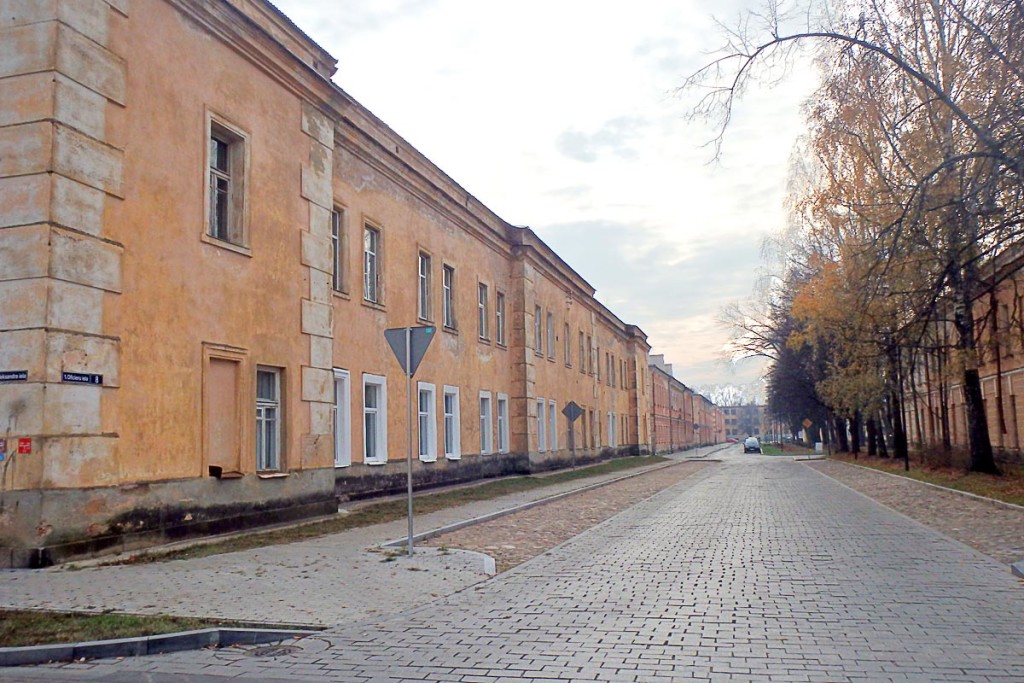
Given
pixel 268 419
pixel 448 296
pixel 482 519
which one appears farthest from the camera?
pixel 448 296

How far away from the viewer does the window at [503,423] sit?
31.0 metres

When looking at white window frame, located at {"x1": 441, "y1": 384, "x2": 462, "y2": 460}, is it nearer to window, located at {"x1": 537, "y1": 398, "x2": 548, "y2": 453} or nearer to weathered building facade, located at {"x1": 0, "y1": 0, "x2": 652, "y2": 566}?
weathered building facade, located at {"x1": 0, "y1": 0, "x2": 652, "y2": 566}

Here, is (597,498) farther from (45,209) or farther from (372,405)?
(45,209)

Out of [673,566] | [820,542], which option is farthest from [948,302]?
[673,566]

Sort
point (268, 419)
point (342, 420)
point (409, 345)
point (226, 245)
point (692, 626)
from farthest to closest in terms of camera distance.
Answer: point (342, 420) → point (268, 419) → point (226, 245) → point (409, 345) → point (692, 626)

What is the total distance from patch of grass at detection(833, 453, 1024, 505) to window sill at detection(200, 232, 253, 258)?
15287mm

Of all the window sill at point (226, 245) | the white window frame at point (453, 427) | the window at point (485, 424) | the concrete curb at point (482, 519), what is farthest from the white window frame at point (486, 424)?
the window sill at point (226, 245)

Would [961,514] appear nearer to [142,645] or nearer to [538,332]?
[142,645]

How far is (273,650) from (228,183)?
9.67 metres

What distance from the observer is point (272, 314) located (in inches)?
600

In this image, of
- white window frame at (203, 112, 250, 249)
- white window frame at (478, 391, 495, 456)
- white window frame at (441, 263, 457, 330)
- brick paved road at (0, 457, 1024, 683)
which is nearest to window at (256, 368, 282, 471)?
white window frame at (203, 112, 250, 249)

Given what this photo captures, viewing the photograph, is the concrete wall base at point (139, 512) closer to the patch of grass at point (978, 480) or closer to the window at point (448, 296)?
the window at point (448, 296)

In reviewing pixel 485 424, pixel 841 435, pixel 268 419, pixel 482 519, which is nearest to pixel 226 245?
pixel 268 419

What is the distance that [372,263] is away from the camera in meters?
21.2
